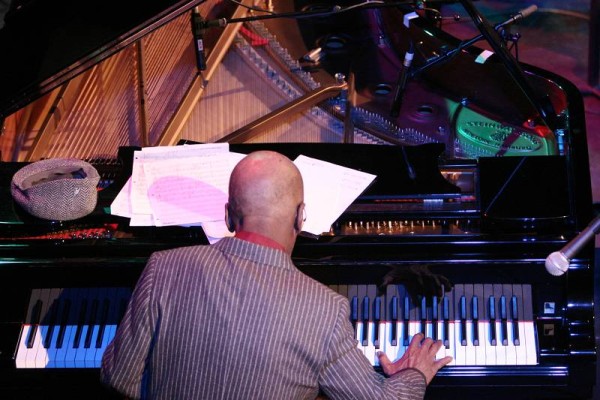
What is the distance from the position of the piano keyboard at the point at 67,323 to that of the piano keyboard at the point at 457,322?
3.17ft

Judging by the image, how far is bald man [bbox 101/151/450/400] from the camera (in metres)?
2.55

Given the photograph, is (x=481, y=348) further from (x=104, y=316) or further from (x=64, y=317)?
(x=64, y=317)

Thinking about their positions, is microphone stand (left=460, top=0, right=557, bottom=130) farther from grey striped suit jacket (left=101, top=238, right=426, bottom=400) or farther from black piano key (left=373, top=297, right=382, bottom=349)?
grey striped suit jacket (left=101, top=238, right=426, bottom=400)

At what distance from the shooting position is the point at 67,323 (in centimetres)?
345

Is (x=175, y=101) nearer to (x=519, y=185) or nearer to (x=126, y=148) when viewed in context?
(x=126, y=148)

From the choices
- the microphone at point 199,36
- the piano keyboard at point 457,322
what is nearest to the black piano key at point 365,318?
the piano keyboard at point 457,322

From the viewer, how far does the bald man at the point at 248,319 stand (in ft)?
8.36

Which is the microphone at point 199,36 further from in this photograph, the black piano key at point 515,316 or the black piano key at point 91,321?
the black piano key at point 515,316

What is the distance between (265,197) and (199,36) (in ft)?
6.08

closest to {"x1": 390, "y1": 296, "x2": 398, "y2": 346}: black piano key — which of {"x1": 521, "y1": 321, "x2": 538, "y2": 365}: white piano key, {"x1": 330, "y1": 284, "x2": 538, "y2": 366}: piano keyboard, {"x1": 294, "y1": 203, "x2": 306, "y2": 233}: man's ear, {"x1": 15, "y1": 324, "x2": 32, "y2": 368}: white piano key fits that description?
{"x1": 330, "y1": 284, "x2": 538, "y2": 366}: piano keyboard

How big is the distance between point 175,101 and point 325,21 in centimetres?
113

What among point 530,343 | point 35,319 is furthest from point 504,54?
point 35,319

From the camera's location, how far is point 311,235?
3.21m

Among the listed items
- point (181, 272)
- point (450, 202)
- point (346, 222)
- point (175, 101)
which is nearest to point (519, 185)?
point (450, 202)
